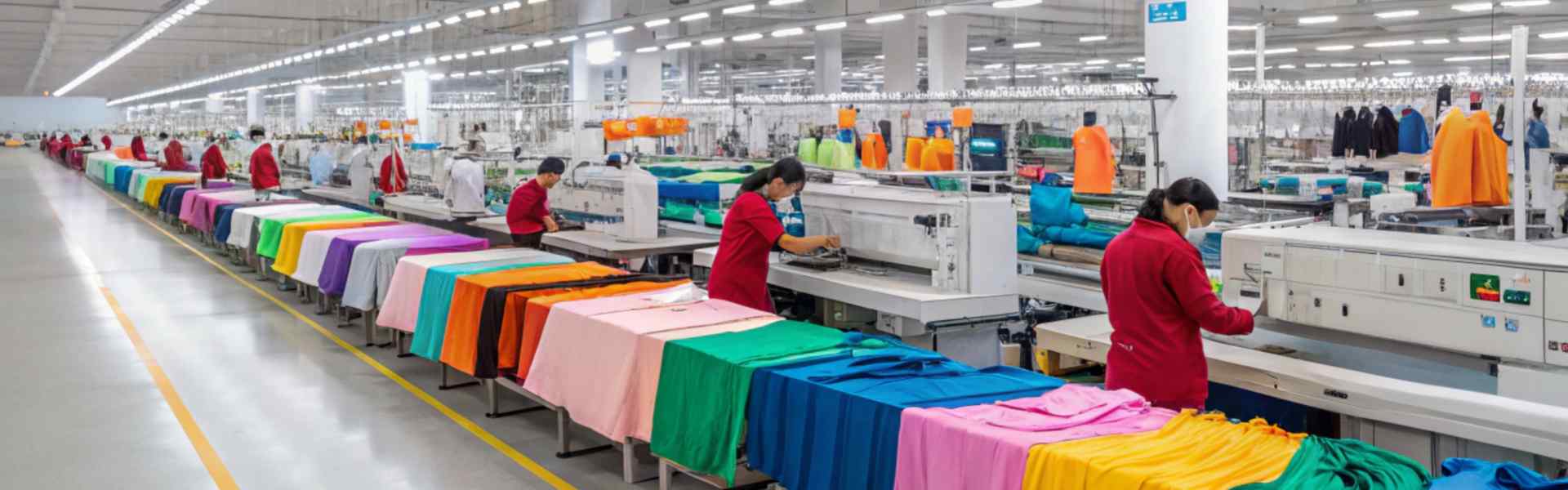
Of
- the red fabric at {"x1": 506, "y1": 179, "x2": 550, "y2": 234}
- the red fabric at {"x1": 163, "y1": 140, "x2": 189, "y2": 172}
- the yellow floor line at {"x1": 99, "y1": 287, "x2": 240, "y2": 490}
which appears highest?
the red fabric at {"x1": 163, "y1": 140, "x2": 189, "y2": 172}

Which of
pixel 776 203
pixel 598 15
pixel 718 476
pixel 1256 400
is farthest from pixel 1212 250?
pixel 598 15

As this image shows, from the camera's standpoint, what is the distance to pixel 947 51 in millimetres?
17578

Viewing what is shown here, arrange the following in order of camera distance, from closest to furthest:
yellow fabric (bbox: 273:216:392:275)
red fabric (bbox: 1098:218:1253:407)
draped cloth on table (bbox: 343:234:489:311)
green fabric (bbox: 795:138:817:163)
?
red fabric (bbox: 1098:218:1253:407) → draped cloth on table (bbox: 343:234:489:311) → yellow fabric (bbox: 273:216:392:275) → green fabric (bbox: 795:138:817:163)

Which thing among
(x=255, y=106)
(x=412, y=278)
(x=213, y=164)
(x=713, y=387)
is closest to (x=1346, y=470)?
(x=713, y=387)

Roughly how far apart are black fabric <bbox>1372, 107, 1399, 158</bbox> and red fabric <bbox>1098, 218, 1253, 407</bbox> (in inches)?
169

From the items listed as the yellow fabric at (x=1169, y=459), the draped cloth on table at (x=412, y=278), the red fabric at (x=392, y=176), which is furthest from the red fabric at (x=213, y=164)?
the yellow fabric at (x=1169, y=459)

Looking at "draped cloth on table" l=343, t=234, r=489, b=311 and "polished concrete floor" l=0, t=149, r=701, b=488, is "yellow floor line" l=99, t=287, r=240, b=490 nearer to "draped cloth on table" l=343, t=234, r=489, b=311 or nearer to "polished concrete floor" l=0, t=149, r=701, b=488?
"polished concrete floor" l=0, t=149, r=701, b=488

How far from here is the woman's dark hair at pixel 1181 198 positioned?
13.7ft

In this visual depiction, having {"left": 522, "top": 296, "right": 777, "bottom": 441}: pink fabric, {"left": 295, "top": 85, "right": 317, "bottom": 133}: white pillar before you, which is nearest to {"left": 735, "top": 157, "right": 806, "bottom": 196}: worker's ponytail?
{"left": 522, "top": 296, "right": 777, "bottom": 441}: pink fabric

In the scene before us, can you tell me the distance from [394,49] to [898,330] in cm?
1279

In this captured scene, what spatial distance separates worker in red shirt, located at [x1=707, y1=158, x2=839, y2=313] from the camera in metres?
6.07

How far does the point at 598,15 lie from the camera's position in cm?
1703

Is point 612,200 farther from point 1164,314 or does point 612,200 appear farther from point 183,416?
point 1164,314

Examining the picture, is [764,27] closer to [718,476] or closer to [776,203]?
[776,203]
